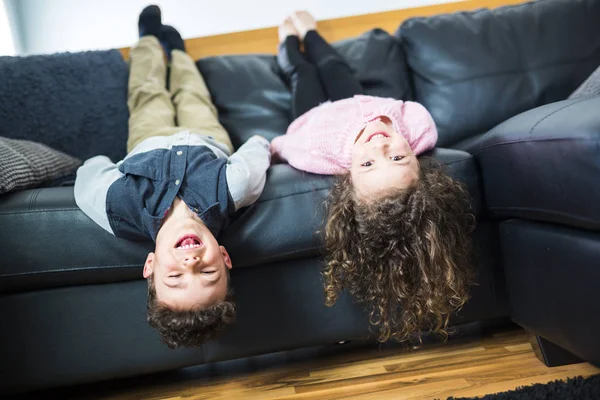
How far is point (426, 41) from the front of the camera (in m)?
1.86

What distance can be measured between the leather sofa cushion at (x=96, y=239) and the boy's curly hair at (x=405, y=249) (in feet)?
0.21

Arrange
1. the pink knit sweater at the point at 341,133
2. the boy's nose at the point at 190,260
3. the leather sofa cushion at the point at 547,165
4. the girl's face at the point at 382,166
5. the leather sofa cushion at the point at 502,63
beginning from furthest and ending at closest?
the leather sofa cushion at the point at 502,63
the pink knit sweater at the point at 341,133
the girl's face at the point at 382,166
the boy's nose at the point at 190,260
the leather sofa cushion at the point at 547,165

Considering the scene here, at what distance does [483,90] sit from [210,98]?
955 millimetres

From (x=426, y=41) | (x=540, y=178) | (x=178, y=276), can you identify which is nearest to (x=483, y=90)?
(x=426, y=41)

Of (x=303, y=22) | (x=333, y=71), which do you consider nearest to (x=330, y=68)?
(x=333, y=71)

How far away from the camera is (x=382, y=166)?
118 cm

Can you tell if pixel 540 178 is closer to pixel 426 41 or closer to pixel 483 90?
pixel 483 90

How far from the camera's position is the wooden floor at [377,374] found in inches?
45.5

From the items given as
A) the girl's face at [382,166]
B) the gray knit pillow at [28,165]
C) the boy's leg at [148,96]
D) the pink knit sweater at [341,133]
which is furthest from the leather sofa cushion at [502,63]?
the gray knit pillow at [28,165]

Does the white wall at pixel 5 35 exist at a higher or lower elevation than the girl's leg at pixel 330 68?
higher

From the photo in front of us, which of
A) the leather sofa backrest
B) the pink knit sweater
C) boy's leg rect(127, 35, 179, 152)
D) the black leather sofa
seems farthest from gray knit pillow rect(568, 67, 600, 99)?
the leather sofa backrest

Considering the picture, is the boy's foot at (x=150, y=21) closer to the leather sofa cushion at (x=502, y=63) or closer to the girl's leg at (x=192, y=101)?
the girl's leg at (x=192, y=101)

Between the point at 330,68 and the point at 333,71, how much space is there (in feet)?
0.07

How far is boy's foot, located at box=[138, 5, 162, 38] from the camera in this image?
2004mm
